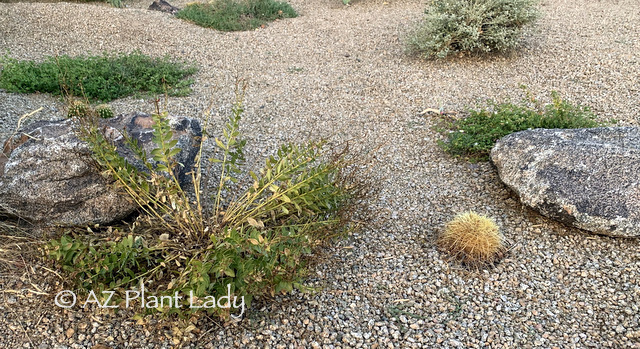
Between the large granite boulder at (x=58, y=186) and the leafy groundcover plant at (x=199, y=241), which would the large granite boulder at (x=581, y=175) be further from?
the large granite boulder at (x=58, y=186)

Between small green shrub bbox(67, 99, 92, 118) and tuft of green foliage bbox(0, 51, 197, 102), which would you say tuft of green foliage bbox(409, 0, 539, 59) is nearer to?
tuft of green foliage bbox(0, 51, 197, 102)

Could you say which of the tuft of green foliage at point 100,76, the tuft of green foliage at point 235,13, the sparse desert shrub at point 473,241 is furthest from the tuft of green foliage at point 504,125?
the tuft of green foliage at point 235,13

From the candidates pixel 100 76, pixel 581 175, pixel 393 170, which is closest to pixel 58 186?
pixel 393 170

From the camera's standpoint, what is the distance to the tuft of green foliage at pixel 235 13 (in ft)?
28.1

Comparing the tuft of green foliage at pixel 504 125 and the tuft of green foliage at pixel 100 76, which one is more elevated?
the tuft of green foliage at pixel 504 125

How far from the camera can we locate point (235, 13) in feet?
29.4

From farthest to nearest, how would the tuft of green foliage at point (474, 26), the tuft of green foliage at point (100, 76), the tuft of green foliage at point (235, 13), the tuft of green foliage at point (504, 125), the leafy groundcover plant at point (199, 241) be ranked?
the tuft of green foliage at point (235, 13), the tuft of green foliage at point (474, 26), the tuft of green foliage at point (100, 76), the tuft of green foliage at point (504, 125), the leafy groundcover plant at point (199, 241)

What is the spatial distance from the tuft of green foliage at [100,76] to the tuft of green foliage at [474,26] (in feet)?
11.1

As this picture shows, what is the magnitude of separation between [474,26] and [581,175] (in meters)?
3.65

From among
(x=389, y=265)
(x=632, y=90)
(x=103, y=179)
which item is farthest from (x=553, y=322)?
(x=632, y=90)

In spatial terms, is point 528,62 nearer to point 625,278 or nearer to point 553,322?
point 625,278

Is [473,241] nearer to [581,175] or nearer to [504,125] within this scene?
[581,175]

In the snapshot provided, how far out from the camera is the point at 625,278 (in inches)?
122

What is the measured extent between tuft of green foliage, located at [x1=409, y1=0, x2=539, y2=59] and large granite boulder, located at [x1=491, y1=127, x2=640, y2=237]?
2.89m
